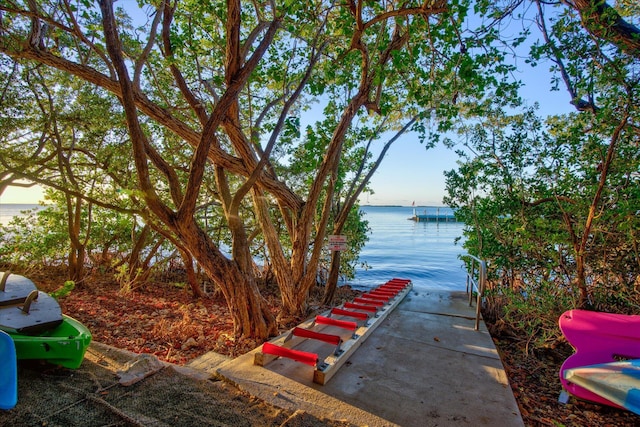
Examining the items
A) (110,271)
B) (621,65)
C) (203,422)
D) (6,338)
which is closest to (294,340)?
(203,422)

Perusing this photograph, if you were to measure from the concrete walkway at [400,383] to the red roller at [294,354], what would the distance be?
0.36 ft

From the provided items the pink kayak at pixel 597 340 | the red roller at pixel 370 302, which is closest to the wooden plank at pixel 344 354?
the red roller at pixel 370 302

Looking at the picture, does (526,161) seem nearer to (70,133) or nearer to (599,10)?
(599,10)

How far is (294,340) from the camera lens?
3855mm

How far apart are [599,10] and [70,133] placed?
387 inches

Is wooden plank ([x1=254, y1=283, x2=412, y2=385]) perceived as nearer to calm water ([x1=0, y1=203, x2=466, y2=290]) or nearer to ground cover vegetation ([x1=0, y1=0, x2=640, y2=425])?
ground cover vegetation ([x1=0, y1=0, x2=640, y2=425])

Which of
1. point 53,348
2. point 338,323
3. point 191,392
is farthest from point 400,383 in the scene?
point 53,348

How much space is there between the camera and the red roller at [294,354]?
301 cm

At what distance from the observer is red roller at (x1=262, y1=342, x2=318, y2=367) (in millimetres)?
3010

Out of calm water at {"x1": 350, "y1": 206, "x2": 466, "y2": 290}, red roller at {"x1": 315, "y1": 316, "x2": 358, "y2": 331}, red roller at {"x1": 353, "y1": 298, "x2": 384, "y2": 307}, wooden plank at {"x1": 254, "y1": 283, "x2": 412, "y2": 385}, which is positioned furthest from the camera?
calm water at {"x1": 350, "y1": 206, "x2": 466, "y2": 290}

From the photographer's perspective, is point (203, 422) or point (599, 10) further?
point (599, 10)

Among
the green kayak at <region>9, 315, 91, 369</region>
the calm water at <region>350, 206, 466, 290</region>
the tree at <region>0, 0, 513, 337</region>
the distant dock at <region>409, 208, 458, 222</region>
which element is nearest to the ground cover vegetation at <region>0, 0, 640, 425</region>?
the tree at <region>0, 0, 513, 337</region>

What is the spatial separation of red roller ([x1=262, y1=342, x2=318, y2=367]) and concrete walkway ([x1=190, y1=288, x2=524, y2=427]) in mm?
110

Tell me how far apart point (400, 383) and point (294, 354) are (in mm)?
1054
